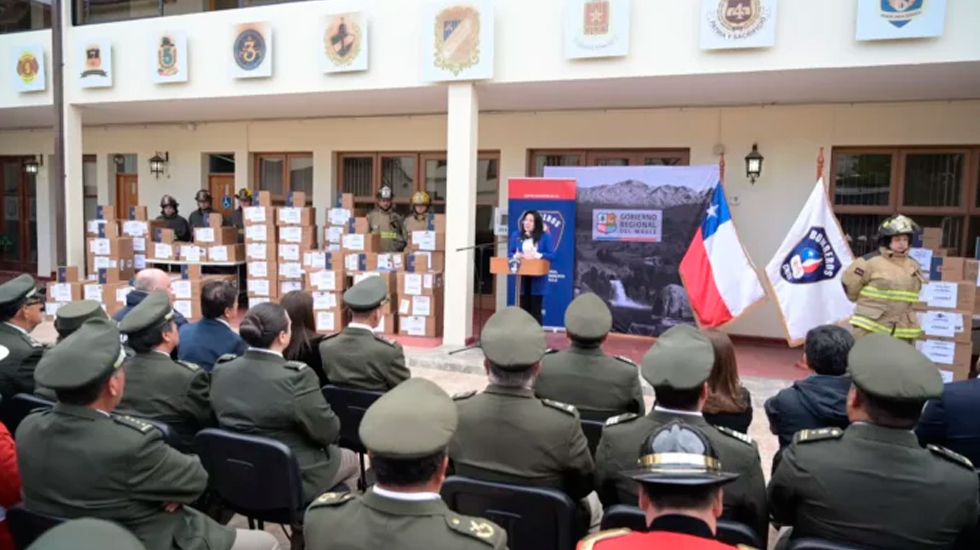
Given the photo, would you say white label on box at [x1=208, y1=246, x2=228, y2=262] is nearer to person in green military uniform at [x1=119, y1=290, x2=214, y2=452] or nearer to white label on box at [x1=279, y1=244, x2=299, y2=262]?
white label on box at [x1=279, y1=244, x2=299, y2=262]

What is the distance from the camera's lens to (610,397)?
3035 millimetres

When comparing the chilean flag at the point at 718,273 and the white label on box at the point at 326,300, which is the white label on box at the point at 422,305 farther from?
the chilean flag at the point at 718,273

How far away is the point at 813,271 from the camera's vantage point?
6242 millimetres

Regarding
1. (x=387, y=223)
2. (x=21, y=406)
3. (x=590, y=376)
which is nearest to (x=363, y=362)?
(x=590, y=376)

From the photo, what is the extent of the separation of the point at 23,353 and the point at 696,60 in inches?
210

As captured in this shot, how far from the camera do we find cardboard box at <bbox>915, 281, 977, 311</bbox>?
580 cm

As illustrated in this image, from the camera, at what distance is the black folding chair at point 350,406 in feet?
10.7

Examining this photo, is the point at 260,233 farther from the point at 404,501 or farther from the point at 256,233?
the point at 404,501

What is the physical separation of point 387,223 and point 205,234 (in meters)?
2.47

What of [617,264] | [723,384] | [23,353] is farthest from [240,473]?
[617,264]

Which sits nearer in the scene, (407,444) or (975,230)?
(407,444)

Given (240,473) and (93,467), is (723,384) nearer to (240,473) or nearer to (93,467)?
(240,473)

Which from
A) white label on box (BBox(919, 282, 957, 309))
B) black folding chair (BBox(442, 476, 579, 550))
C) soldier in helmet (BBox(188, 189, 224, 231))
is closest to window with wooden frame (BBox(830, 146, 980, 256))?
white label on box (BBox(919, 282, 957, 309))

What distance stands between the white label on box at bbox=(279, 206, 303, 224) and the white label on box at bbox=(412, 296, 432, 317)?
2.14 metres
